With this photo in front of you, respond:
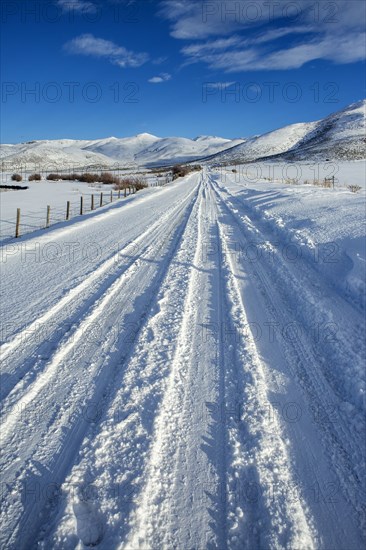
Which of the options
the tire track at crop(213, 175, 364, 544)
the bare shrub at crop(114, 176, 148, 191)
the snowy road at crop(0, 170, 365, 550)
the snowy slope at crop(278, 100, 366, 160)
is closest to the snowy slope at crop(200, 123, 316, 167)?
the snowy slope at crop(278, 100, 366, 160)

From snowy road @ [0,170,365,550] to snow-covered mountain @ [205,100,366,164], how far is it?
90247 millimetres

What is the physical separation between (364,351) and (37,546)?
3598 millimetres

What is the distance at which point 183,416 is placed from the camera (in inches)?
120

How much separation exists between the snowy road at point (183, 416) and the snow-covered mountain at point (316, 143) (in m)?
90.2

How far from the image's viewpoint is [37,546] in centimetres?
209

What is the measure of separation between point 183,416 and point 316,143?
443ft

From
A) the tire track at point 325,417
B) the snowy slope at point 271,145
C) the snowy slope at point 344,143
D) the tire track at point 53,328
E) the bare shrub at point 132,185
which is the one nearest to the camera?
the tire track at point 325,417

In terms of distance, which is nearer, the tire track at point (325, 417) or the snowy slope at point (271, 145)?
the tire track at point (325, 417)

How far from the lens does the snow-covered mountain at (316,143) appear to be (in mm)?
91938

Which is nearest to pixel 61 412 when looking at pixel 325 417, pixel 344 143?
pixel 325 417

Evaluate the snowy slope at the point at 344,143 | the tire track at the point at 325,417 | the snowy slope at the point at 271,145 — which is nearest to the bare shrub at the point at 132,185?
the tire track at the point at 325,417

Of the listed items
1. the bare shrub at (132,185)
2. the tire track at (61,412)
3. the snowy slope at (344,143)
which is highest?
the snowy slope at (344,143)

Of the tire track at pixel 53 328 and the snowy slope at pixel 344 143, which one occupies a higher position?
the snowy slope at pixel 344 143

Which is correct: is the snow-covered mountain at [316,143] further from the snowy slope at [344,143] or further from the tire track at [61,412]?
the tire track at [61,412]
